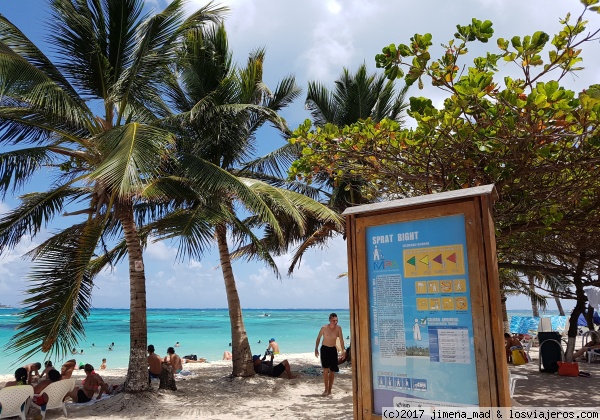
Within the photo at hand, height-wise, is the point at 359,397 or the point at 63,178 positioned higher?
the point at 63,178

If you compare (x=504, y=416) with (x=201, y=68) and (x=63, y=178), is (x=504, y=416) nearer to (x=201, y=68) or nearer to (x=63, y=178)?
(x=63, y=178)

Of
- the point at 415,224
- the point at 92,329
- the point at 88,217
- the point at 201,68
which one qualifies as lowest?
the point at 92,329

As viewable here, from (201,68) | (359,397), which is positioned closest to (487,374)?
(359,397)

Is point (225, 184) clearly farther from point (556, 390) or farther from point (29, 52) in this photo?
point (556, 390)

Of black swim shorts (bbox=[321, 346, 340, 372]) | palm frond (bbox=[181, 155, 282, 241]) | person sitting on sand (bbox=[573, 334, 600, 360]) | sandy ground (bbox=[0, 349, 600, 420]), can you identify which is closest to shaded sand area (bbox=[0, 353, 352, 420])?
sandy ground (bbox=[0, 349, 600, 420])

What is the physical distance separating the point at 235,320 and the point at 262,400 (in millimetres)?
2753

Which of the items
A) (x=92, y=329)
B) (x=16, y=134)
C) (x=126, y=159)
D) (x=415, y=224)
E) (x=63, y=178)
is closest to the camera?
(x=415, y=224)

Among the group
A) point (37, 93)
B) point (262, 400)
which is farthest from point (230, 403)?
point (37, 93)

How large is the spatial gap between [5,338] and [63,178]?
45049 millimetres

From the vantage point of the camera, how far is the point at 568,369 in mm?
9836

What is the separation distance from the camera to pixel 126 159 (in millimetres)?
6117

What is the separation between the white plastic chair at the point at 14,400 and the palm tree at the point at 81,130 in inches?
26.6

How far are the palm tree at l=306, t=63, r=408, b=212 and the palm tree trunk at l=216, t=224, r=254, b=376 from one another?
11.6 ft

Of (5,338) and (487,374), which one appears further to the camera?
(5,338)
